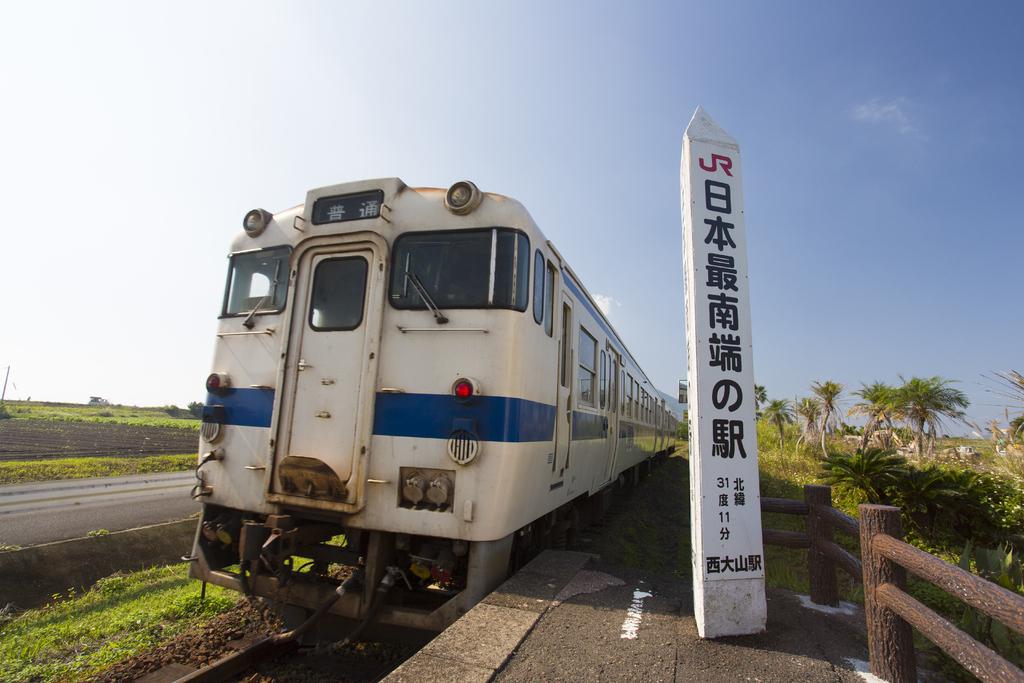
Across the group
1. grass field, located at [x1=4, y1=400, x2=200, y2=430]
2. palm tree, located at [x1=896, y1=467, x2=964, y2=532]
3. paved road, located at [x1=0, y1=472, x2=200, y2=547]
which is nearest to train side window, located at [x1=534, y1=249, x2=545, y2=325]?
palm tree, located at [x1=896, y1=467, x2=964, y2=532]

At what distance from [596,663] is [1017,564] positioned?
4342 mm

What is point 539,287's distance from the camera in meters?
4.74

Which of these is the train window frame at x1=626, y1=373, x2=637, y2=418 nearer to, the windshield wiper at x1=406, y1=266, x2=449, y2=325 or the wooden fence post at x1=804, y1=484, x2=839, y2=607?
the wooden fence post at x1=804, y1=484, x2=839, y2=607

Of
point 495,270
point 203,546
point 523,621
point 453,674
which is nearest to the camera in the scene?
point 453,674

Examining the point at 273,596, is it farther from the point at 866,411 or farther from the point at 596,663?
the point at 866,411

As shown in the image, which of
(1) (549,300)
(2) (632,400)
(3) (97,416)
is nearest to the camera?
(1) (549,300)

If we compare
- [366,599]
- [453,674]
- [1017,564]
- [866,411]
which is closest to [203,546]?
[366,599]

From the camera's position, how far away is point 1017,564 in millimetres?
4758

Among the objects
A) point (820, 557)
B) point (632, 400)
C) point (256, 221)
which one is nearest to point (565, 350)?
point (820, 557)

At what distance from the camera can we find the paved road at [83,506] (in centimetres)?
820

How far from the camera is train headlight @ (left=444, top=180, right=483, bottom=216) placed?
14.1 feet

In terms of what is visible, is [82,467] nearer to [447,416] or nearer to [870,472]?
[447,416]

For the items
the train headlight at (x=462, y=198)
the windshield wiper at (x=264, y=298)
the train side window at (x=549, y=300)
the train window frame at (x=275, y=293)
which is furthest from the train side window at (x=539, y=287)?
the windshield wiper at (x=264, y=298)

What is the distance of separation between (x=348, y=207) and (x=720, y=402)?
11.1 ft
